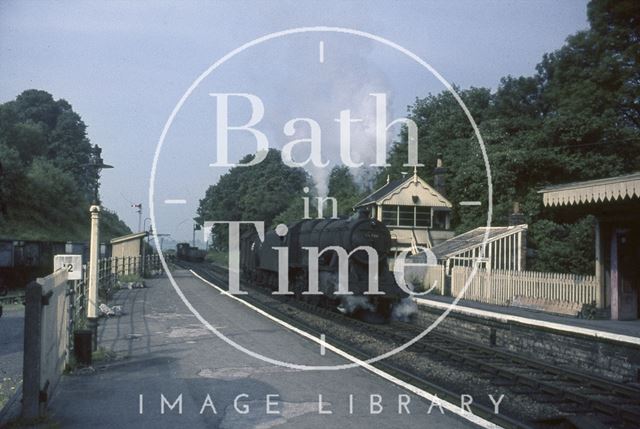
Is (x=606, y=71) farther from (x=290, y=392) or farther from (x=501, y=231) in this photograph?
(x=290, y=392)

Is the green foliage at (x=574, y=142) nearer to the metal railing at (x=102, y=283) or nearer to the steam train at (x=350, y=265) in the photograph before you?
the steam train at (x=350, y=265)

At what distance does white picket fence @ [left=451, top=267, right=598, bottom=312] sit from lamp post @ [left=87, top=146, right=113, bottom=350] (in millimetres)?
12536

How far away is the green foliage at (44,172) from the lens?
144ft

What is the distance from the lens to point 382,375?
8.61 meters

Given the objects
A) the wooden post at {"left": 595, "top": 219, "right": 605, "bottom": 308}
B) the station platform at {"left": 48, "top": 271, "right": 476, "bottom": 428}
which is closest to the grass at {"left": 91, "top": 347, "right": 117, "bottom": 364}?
the station platform at {"left": 48, "top": 271, "right": 476, "bottom": 428}

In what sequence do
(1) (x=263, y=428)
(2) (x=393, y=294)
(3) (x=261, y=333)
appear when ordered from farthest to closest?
1. (2) (x=393, y=294)
2. (3) (x=261, y=333)
3. (1) (x=263, y=428)

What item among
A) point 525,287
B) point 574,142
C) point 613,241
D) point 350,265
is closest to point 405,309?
point 350,265

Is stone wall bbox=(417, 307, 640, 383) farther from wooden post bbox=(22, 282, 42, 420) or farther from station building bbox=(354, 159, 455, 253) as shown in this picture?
station building bbox=(354, 159, 455, 253)

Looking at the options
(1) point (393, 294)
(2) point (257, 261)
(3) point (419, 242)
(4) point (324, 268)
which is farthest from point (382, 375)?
(3) point (419, 242)

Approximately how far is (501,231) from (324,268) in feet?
32.7

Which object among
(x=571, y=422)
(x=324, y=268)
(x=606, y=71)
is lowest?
(x=571, y=422)

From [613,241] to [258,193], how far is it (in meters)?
50.8

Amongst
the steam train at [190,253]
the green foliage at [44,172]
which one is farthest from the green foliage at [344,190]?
the green foliage at [44,172]

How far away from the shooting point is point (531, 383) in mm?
8617
